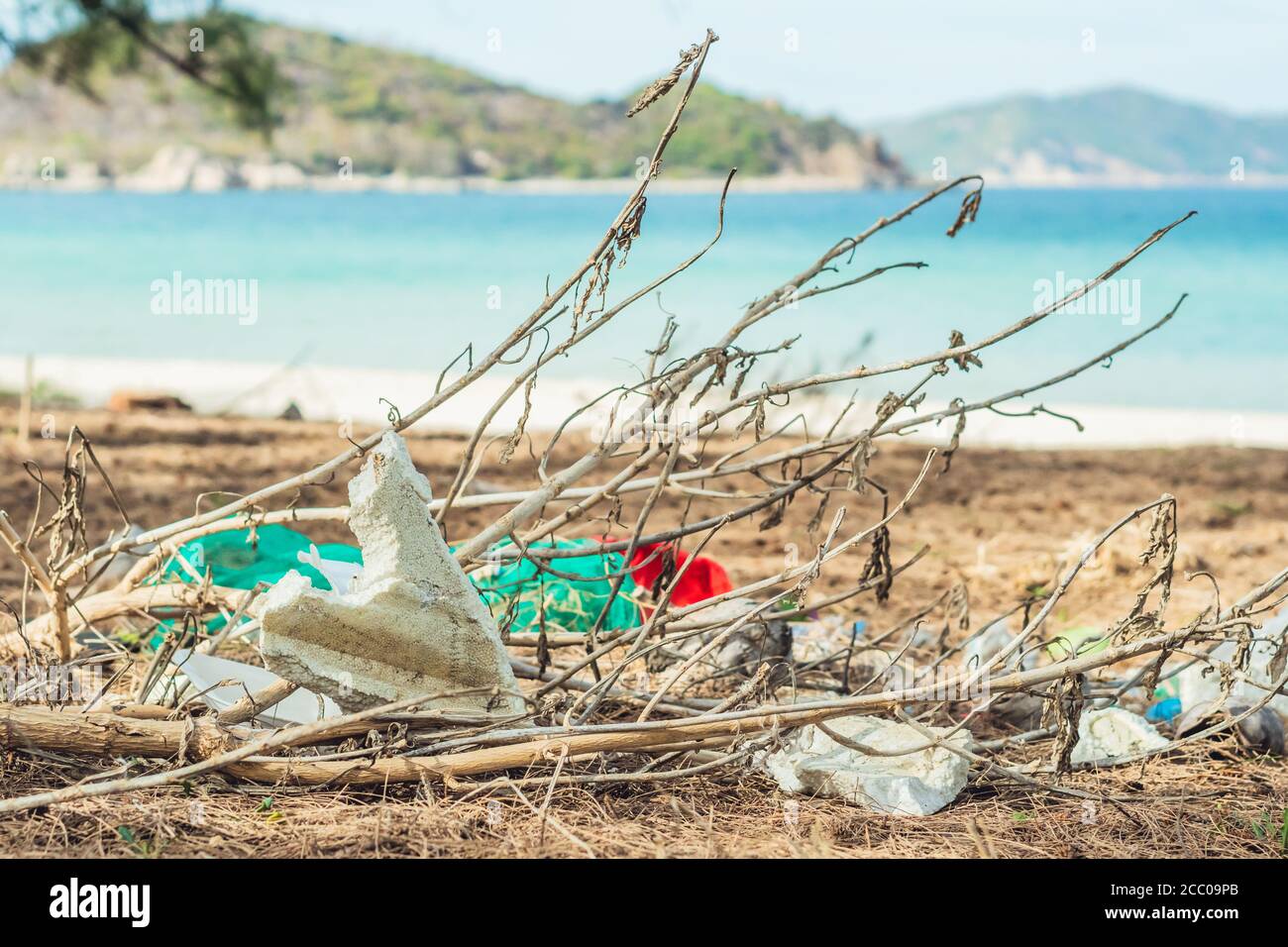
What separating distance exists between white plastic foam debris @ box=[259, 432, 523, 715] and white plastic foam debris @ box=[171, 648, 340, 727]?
0.31m

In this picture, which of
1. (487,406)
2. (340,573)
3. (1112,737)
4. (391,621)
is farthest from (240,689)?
(487,406)

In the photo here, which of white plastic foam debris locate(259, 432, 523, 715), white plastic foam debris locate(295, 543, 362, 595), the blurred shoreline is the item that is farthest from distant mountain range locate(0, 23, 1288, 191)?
white plastic foam debris locate(259, 432, 523, 715)

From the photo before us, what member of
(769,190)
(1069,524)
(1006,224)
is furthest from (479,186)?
(1069,524)

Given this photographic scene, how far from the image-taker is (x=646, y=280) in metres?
26.7

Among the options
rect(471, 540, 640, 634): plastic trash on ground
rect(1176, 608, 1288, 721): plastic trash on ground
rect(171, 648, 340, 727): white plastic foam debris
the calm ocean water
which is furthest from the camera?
the calm ocean water

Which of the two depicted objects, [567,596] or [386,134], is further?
[386,134]

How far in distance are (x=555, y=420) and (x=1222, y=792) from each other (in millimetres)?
7590

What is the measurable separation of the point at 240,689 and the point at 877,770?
5.10 ft

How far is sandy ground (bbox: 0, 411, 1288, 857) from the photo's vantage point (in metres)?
2.14

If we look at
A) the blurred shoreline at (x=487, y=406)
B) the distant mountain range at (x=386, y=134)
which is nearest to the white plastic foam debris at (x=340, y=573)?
the blurred shoreline at (x=487, y=406)

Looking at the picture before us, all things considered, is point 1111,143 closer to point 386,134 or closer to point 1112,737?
point 386,134

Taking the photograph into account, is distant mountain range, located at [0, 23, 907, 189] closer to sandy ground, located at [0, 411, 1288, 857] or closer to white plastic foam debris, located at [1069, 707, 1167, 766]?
sandy ground, located at [0, 411, 1288, 857]

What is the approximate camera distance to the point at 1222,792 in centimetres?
262

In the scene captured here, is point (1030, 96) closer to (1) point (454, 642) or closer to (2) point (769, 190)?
(2) point (769, 190)
